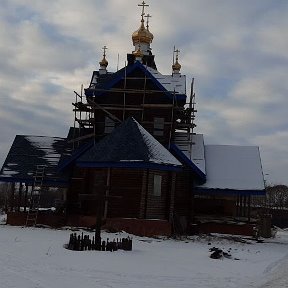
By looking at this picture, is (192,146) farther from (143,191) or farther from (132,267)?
(132,267)

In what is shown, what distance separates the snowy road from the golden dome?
17.9 meters

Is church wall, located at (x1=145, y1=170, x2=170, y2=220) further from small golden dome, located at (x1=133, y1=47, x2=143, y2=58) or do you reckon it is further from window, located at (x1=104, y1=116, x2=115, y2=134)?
small golden dome, located at (x1=133, y1=47, x2=143, y2=58)

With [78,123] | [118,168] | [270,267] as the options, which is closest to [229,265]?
[270,267]

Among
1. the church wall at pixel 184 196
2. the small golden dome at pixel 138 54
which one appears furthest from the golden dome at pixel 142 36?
the church wall at pixel 184 196

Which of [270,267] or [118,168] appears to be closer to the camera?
[270,267]

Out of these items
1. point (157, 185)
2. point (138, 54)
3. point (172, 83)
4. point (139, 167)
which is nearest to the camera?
point (139, 167)

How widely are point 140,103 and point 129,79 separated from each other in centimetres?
132

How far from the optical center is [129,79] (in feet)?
77.2

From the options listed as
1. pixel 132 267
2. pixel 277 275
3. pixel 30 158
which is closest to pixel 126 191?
pixel 30 158

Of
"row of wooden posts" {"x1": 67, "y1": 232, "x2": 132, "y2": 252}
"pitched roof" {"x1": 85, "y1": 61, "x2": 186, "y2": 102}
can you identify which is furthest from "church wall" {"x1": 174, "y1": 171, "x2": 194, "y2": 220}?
"row of wooden posts" {"x1": 67, "y1": 232, "x2": 132, "y2": 252}

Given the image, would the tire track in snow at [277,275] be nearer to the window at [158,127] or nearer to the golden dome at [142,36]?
the window at [158,127]

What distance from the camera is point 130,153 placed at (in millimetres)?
19125

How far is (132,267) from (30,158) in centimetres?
1425

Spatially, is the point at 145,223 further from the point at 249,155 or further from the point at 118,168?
the point at 249,155
